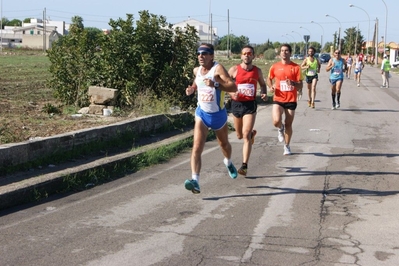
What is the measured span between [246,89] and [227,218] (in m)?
3.13

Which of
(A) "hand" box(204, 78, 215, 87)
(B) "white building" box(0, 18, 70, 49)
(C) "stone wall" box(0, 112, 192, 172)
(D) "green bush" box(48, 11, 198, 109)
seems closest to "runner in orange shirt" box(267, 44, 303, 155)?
(C) "stone wall" box(0, 112, 192, 172)

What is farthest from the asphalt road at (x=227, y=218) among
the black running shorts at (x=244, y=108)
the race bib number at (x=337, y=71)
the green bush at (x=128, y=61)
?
the race bib number at (x=337, y=71)

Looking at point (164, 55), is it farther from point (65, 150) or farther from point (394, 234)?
point (394, 234)

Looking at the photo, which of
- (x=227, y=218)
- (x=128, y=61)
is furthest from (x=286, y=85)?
(x=128, y=61)

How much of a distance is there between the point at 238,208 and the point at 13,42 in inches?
5694

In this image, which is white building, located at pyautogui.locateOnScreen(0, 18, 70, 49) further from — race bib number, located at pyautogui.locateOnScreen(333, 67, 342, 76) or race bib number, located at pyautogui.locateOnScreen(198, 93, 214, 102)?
race bib number, located at pyautogui.locateOnScreen(198, 93, 214, 102)

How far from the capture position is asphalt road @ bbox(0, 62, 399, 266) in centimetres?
570

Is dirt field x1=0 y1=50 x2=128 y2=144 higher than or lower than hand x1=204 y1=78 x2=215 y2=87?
lower

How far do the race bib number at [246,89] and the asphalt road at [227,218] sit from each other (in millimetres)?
1231

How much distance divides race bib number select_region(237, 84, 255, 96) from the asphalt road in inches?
48.5

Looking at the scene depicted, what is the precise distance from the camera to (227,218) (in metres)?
6.97

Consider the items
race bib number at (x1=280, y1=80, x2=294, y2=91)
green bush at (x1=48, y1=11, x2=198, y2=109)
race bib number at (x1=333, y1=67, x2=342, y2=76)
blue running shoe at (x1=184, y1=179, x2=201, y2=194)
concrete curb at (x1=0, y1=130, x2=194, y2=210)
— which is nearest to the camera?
concrete curb at (x1=0, y1=130, x2=194, y2=210)

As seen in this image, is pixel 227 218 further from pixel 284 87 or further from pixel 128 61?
pixel 128 61

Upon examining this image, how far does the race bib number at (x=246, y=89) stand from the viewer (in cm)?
961
